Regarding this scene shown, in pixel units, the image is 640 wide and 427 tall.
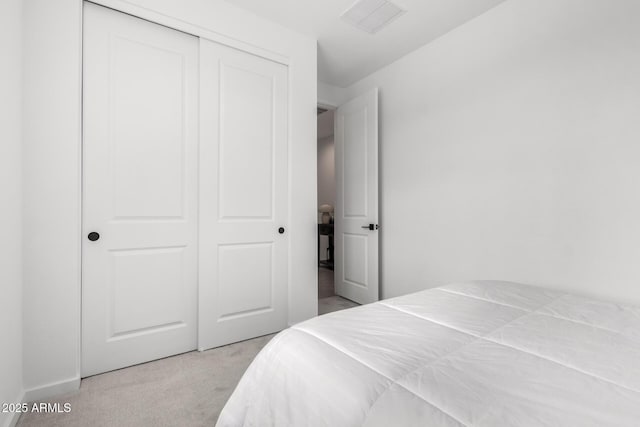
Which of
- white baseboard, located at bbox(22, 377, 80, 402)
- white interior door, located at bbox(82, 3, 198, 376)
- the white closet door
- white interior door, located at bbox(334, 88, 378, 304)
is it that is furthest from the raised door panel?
white baseboard, located at bbox(22, 377, 80, 402)

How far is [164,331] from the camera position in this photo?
213cm

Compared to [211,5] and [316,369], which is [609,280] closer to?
[316,369]

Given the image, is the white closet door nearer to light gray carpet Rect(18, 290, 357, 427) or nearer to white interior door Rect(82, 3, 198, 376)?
white interior door Rect(82, 3, 198, 376)

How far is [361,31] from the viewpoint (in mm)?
2662

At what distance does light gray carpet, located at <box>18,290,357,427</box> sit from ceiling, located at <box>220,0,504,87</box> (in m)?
2.62

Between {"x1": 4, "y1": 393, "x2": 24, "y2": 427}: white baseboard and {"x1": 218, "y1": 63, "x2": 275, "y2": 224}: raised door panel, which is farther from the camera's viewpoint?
{"x1": 218, "y1": 63, "x2": 275, "y2": 224}: raised door panel

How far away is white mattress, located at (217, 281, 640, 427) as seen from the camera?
62cm

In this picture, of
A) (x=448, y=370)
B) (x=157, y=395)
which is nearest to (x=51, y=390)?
(x=157, y=395)

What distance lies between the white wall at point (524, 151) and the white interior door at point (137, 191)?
1984mm

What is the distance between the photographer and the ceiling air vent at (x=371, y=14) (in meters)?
2.32

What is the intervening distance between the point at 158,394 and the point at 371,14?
9.83ft

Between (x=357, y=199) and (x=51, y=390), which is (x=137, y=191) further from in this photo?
(x=357, y=199)

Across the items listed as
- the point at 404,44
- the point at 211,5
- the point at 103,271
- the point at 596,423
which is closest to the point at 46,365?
the point at 103,271

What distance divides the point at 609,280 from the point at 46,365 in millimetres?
3245
